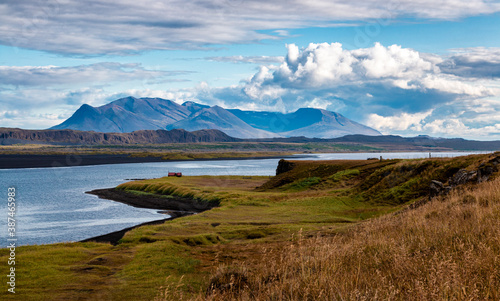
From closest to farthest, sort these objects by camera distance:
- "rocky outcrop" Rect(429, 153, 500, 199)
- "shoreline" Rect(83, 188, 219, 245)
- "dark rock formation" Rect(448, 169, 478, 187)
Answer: "rocky outcrop" Rect(429, 153, 500, 199), "dark rock formation" Rect(448, 169, 478, 187), "shoreline" Rect(83, 188, 219, 245)

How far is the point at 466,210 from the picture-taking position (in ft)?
50.1

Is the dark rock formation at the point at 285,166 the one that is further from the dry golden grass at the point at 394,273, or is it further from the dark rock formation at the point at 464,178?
the dry golden grass at the point at 394,273

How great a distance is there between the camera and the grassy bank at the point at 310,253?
785cm

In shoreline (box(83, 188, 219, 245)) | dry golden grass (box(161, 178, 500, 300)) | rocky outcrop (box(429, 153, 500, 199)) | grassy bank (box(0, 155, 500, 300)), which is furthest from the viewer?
shoreline (box(83, 188, 219, 245))

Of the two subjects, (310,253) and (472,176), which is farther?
(472,176)

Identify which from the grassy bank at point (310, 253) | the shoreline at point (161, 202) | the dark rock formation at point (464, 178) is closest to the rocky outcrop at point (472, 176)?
the dark rock formation at point (464, 178)

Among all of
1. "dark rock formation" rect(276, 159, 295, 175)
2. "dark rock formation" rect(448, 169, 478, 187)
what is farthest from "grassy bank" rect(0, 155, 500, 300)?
"dark rock formation" rect(276, 159, 295, 175)

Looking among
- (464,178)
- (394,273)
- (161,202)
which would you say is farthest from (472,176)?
(161,202)

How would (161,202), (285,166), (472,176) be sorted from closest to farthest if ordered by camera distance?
(472,176)
(161,202)
(285,166)

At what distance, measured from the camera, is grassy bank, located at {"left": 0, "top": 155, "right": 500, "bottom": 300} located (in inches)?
309

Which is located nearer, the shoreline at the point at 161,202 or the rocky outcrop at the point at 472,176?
the rocky outcrop at the point at 472,176

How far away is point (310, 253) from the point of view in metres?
11.8

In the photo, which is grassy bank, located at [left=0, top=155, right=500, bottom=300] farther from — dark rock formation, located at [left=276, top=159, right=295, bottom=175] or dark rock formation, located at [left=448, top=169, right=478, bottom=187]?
dark rock formation, located at [left=276, top=159, right=295, bottom=175]

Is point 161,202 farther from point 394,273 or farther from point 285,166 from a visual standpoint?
point 394,273
